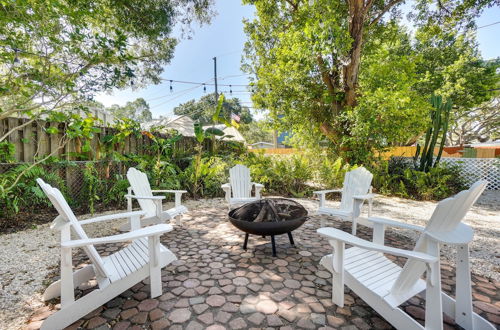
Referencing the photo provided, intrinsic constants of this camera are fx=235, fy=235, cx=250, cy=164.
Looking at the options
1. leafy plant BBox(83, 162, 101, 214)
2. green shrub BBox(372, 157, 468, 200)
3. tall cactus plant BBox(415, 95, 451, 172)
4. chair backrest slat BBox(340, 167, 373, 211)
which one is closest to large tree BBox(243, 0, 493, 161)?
tall cactus plant BBox(415, 95, 451, 172)

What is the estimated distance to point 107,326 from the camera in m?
1.68

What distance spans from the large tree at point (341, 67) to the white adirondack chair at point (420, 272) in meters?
5.05

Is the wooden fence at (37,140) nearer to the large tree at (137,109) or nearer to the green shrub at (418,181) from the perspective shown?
the green shrub at (418,181)

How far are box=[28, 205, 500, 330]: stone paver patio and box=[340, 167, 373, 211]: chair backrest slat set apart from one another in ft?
3.58

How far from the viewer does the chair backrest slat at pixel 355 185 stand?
373 centimetres

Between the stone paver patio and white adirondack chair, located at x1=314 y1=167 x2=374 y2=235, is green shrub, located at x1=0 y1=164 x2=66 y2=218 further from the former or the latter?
white adirondack chair, located at x1=314 y1=167 x2=374 y2=235

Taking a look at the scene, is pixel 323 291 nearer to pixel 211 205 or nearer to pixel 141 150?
pixel 211 205

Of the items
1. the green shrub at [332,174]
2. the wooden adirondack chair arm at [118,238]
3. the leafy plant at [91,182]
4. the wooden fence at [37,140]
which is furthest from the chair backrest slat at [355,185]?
the wooden fence at [37,140]

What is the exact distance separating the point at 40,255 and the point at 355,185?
442 cm

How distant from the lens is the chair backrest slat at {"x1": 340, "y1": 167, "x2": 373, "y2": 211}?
12.2ft

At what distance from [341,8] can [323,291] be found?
25.4 ft

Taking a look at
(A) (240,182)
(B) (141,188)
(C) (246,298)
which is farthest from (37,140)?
(C) (246,298)

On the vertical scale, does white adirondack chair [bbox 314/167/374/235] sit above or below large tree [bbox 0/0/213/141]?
below

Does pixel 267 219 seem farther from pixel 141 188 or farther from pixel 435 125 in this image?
pixel 435 125
